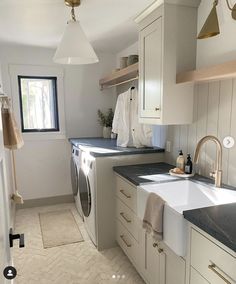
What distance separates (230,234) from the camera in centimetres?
97

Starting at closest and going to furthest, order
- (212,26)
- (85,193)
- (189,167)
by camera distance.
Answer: (212,26) < (189,167) < (85,193)

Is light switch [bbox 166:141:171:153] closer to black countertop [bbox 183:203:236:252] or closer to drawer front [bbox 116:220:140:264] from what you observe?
drawer front [bbox 116:220:140:264]

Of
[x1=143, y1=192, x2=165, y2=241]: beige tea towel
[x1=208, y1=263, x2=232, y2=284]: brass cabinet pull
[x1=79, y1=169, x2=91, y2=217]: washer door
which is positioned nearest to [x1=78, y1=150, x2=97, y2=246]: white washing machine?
[x1=79, y1=169, x2=91, y2=217]: washer door

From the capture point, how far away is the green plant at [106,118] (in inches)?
139

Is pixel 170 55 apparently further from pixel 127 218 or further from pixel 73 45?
pixel 127 218

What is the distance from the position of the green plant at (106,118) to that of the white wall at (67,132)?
10cm

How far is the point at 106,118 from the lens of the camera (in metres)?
3.57

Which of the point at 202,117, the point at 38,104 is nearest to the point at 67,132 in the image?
the point at 38,104

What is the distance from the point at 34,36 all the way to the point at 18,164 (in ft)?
5.79

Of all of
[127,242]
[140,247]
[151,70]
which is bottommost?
[127,242]

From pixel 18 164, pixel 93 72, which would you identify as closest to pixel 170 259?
pixel 18 164

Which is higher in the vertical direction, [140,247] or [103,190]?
[103,190]

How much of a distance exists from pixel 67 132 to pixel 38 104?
59 centimetres

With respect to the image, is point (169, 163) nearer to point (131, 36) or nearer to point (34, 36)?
point (131, 36)
